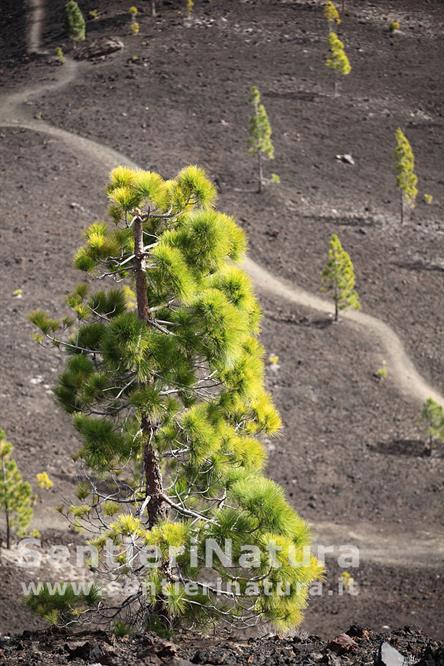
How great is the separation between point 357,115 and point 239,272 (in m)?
55.1

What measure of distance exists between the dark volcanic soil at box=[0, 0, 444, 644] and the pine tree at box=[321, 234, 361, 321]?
1.45m

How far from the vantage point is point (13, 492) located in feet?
87.3

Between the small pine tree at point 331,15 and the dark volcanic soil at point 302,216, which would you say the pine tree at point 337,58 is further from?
the small pine tree at point 331,15

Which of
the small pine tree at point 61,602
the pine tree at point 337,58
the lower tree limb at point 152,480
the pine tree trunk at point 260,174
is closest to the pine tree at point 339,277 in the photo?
the pine tree trunk at point 260,174

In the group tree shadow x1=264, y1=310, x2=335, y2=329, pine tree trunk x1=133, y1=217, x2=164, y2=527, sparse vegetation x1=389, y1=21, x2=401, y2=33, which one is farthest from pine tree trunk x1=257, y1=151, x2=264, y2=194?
pine tree trunk x1=133, y1=217, x2=164, y2=527

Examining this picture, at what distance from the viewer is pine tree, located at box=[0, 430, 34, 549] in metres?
26.0

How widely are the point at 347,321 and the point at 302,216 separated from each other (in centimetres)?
1010

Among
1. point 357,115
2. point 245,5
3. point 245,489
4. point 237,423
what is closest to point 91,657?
point 245,489

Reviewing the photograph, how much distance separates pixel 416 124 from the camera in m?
66.4

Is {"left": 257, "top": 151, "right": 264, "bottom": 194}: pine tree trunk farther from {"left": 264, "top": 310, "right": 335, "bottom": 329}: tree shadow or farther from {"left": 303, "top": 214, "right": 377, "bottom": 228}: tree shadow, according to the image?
{"left": 264, "top": 310, "right": 335, "bottom": 329}: tree shadow

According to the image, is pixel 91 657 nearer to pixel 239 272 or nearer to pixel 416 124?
pixel 239 272

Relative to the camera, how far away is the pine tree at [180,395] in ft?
42.9

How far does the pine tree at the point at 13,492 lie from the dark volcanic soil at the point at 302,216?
1520 millimetres

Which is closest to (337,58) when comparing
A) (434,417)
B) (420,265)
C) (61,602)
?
(420,265)
